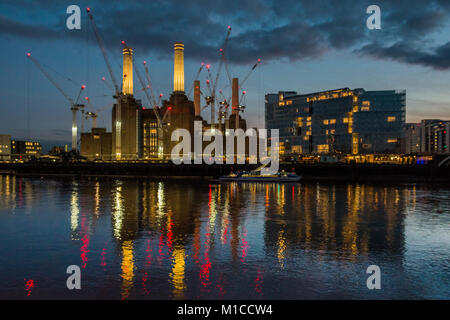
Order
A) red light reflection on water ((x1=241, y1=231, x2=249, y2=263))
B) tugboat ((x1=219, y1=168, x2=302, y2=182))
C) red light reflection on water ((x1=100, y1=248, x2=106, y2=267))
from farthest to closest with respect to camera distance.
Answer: tugboat ((x1=219, y1=168, x2=302, y2=182)), red light reflection on water ((x1=241, y1=231, x2=249, y2=263)), red light reflection on water ((x1=100, y1=248, x2=106, y2=267))

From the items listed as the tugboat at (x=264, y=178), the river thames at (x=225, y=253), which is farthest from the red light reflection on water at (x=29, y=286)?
the tugboat at (x=264, y=178)

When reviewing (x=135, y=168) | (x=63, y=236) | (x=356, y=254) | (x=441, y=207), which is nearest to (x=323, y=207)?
(x=441, y=207)

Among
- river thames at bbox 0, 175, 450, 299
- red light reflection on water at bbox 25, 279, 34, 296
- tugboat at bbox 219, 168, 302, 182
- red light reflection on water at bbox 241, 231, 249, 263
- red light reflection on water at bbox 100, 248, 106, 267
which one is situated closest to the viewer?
red light reflection on water at bbox 25, 279, 34, 296

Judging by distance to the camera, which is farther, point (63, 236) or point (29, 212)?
point (29, 212)

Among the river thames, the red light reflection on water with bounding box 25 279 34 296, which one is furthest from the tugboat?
the red light reflection on water with bounding box 25 279 34 296

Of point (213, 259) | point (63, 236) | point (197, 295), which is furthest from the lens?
point (63, 236)

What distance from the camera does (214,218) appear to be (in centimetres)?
3406

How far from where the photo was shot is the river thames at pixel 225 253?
15.7m

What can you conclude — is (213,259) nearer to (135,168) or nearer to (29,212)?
(29,212)

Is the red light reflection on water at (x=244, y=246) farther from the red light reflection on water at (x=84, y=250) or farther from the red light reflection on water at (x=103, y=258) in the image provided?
the red light reflection on water at (x=84, y=250)

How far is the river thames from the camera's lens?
616 inches

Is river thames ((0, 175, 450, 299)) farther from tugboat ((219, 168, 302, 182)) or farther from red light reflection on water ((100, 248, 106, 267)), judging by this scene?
tugboat ((219, 168, 302, 182))

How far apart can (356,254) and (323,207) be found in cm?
2111

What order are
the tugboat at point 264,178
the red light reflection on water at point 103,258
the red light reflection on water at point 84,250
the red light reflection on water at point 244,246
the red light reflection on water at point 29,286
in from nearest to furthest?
the red light reflection on water at point 29,286 < the red light reflection on water at point 103,258 < the red light reflection on water at point 84,250 < the red light reflection on water at point 244,246 < the tugboat at point 264,178
